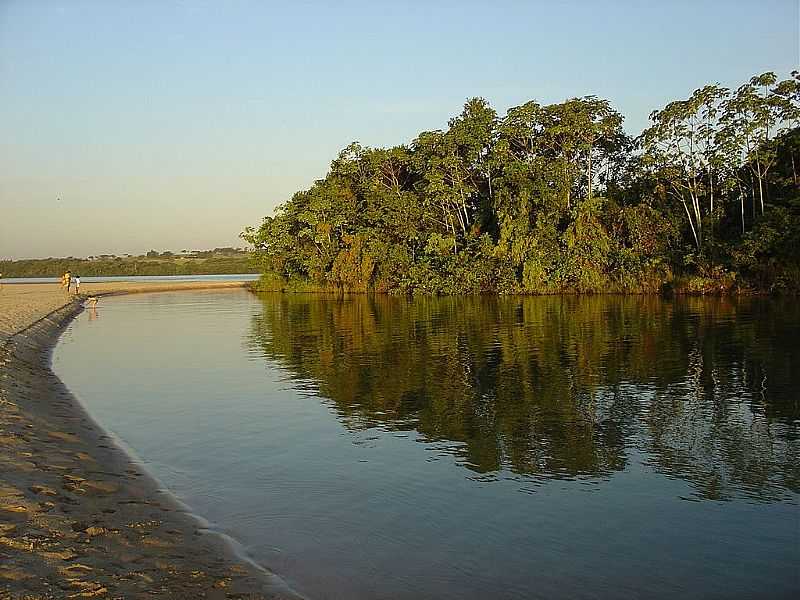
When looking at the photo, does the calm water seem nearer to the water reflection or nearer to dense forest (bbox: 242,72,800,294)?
A: the water reflection

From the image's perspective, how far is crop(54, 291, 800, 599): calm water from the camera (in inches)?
285

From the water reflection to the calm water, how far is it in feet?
0.23

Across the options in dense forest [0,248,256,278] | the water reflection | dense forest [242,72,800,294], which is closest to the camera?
the water reflection

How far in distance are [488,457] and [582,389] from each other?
5743mm

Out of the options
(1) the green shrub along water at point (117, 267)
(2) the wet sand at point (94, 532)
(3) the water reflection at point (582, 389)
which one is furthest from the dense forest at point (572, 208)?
(1) the green shrub along water at point (117, 267)

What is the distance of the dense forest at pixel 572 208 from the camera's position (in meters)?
47.1

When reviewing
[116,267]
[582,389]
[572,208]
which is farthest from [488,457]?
[116,267]

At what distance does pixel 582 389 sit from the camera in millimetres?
16188

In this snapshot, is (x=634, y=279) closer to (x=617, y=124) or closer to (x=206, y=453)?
(x=617, y=124)

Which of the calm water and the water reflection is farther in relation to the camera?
the water reflection

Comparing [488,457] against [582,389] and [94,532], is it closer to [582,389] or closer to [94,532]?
[582,389]

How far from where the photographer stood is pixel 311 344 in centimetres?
2725

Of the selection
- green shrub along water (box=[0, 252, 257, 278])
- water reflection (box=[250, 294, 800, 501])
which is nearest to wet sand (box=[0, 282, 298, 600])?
water reflection (box=[250, 294, 800, 501])

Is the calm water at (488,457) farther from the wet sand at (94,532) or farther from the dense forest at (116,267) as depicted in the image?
the dense forest at (116,267)
